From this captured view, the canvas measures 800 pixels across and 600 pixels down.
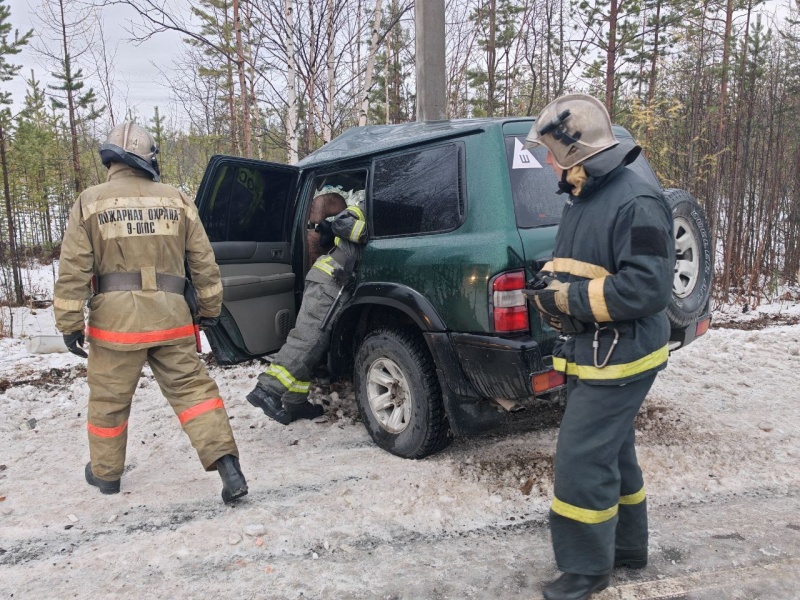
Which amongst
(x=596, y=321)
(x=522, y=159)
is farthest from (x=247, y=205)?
(x=596, y=321)

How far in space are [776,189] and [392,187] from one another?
12.7 meters

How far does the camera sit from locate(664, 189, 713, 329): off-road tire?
324cm

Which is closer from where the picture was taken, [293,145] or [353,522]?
[353,522]

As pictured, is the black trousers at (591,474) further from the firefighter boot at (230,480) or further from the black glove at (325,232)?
the black glove at (325,232)

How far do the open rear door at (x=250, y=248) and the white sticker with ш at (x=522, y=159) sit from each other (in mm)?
2074

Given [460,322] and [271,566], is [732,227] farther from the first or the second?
[271,566]

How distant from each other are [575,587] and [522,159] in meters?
2.11

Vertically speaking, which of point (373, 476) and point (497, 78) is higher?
point (497, 78)

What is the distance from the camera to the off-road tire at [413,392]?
334 cm

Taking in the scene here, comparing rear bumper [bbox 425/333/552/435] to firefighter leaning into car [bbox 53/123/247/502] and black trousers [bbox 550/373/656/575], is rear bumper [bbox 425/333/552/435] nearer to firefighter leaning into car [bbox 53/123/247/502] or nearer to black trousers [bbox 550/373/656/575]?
black trousers [bbox 550/373/656/575]

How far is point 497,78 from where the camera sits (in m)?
15.8

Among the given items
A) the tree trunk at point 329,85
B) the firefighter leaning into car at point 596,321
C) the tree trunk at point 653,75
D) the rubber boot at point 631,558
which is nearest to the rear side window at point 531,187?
the firefighter leaning into car at point 596,321

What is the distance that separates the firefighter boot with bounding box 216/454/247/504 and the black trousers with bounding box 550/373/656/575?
5.70ft

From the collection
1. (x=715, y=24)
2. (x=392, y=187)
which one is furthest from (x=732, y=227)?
(x=392, y=187)
